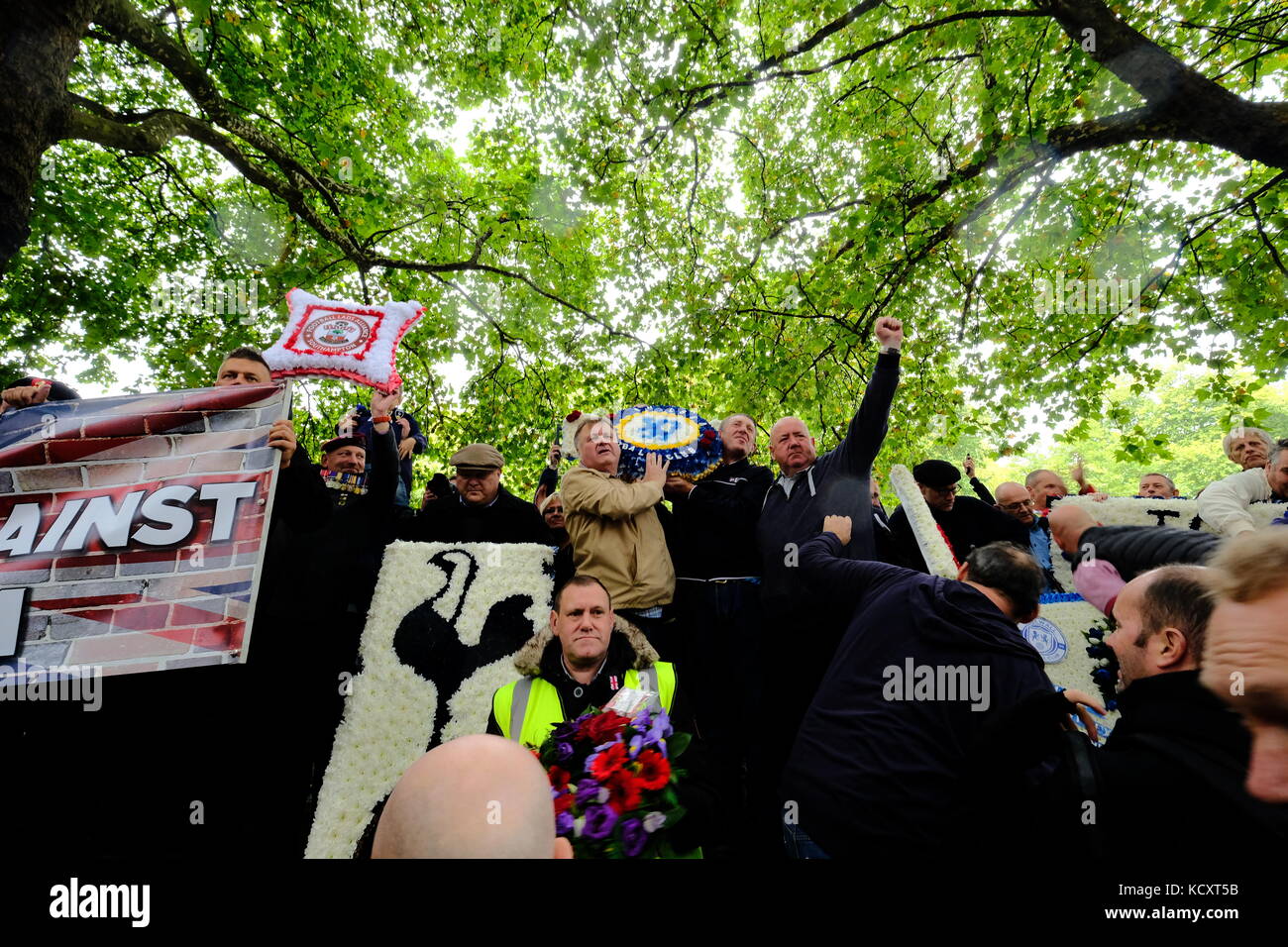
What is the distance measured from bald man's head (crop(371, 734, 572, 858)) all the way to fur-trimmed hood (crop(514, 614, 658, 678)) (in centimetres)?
157

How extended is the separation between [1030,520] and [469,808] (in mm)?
5116

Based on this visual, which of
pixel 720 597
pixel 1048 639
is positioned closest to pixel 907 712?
pixel 720 597

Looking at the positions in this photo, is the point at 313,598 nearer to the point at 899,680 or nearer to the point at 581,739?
the point at 581,739

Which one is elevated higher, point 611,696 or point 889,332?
point 889,332

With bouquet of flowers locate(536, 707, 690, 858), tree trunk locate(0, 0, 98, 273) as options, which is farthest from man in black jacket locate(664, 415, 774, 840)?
tree trunk locate(0, 0, 98, 273)

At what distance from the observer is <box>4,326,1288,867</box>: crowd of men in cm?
108

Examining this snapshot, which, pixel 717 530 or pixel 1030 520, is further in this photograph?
pixel 1030 520

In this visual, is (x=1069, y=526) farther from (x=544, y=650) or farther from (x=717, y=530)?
(x=544, y=650)

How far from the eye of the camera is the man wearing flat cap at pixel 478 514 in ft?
13.5

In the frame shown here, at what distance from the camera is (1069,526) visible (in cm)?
279

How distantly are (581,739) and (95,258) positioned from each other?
9.62 metres

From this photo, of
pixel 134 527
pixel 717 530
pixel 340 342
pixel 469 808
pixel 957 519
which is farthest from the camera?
pixel 957 519
